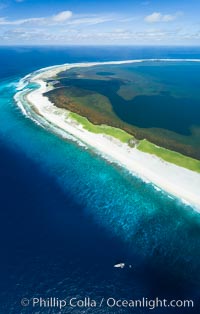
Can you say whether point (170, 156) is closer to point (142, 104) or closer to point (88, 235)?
point (88, 235)

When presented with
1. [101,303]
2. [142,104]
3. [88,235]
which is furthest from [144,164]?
[142,104]

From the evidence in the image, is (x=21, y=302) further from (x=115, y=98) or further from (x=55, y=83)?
(x=55, y=83)

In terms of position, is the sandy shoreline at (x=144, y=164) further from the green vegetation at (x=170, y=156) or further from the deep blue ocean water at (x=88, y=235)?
the deep blue ocean water at (x=88, y=235)

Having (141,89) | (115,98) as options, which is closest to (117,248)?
(115,98)

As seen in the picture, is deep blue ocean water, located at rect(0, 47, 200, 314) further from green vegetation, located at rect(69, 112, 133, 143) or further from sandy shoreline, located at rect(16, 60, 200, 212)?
green vegetation, located at rect(69, 112, 133, 143)

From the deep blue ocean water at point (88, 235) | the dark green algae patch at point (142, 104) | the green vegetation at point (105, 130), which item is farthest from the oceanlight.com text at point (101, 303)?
the green vegetation at point (105, 130)

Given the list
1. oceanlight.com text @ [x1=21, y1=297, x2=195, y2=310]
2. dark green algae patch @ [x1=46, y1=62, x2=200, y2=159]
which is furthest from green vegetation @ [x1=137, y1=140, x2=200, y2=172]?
oceanlight.com text @ [x1=21, y1=297, x2=195, y2=310]
